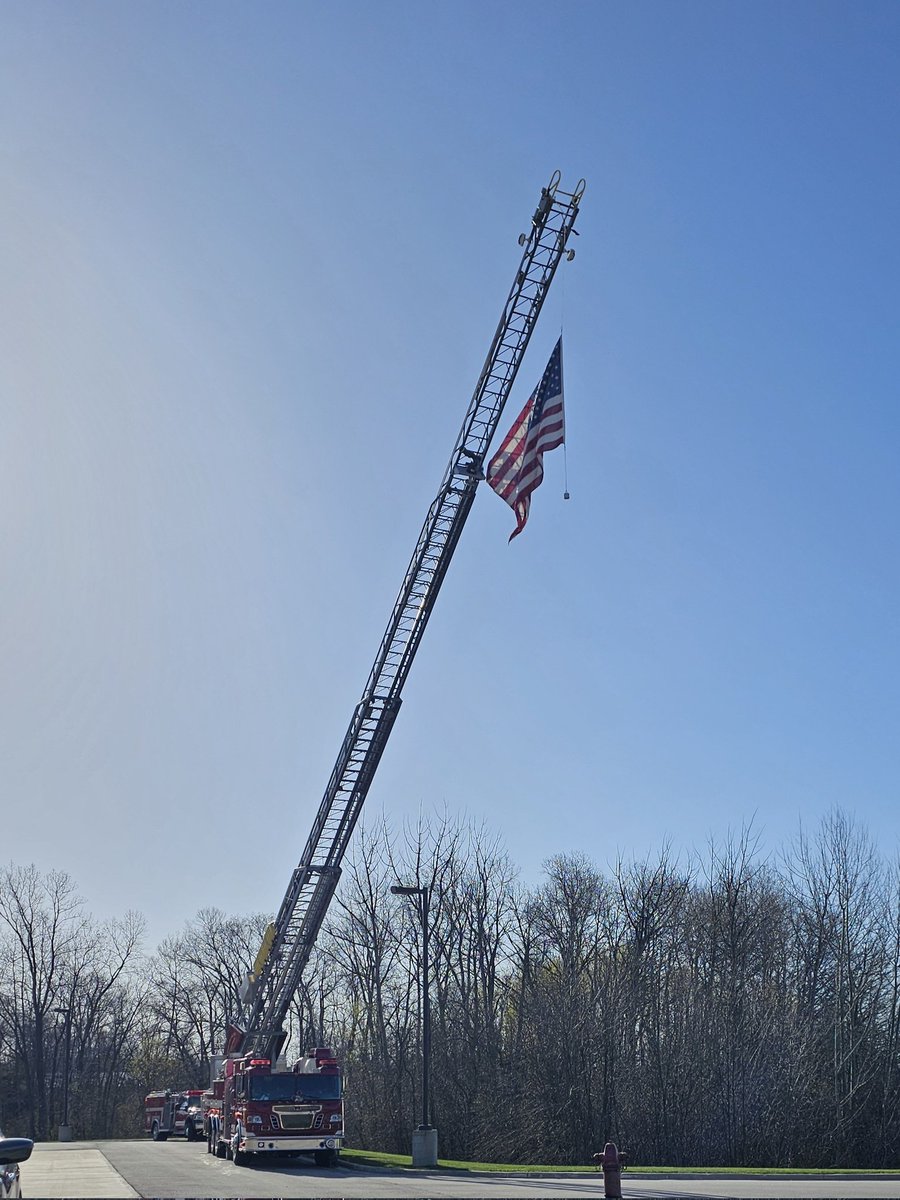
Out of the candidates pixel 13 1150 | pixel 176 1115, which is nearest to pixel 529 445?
pixel 13 1150

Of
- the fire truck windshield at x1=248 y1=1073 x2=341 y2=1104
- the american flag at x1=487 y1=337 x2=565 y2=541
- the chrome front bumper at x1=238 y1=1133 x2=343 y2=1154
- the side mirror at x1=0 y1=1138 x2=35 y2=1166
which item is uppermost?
the american flag at x1=487 y1=337 x2=565 y2=541

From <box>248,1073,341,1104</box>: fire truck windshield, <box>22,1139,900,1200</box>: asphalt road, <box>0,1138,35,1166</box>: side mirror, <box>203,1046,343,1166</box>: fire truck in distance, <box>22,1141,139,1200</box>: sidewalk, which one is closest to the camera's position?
<box>0,1138,35,1166</box>: side mirror

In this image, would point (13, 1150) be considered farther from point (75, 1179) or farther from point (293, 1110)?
point (293, 1110)

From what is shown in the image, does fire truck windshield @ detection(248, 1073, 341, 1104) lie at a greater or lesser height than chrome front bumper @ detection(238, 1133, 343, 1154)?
greater

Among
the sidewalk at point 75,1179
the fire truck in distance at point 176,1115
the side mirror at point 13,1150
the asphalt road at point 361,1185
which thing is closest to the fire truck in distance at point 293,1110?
the asphalt road at point 361,1185

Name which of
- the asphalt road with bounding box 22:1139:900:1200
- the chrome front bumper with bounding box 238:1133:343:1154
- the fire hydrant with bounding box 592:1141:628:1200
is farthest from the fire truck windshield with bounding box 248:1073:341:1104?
the fire hydrant with bounding box 592:1141:628:1200

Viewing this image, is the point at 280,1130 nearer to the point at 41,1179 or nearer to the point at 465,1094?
the point at 41,1179

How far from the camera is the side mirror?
9594 millimetres

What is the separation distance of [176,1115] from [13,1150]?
153ft

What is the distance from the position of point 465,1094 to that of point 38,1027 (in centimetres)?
4448

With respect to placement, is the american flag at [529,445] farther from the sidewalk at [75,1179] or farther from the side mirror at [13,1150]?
the side mirror at [13,1150]

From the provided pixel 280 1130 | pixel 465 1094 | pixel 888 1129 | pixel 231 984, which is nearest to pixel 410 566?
pixel 280 1130

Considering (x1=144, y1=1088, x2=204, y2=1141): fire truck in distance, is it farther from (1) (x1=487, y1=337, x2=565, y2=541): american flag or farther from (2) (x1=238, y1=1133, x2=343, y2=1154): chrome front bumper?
(1) (x1=487, y1=337, x2=565, y2=541): american flag

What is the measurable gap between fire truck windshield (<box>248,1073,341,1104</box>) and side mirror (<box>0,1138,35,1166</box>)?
71.8 feet
